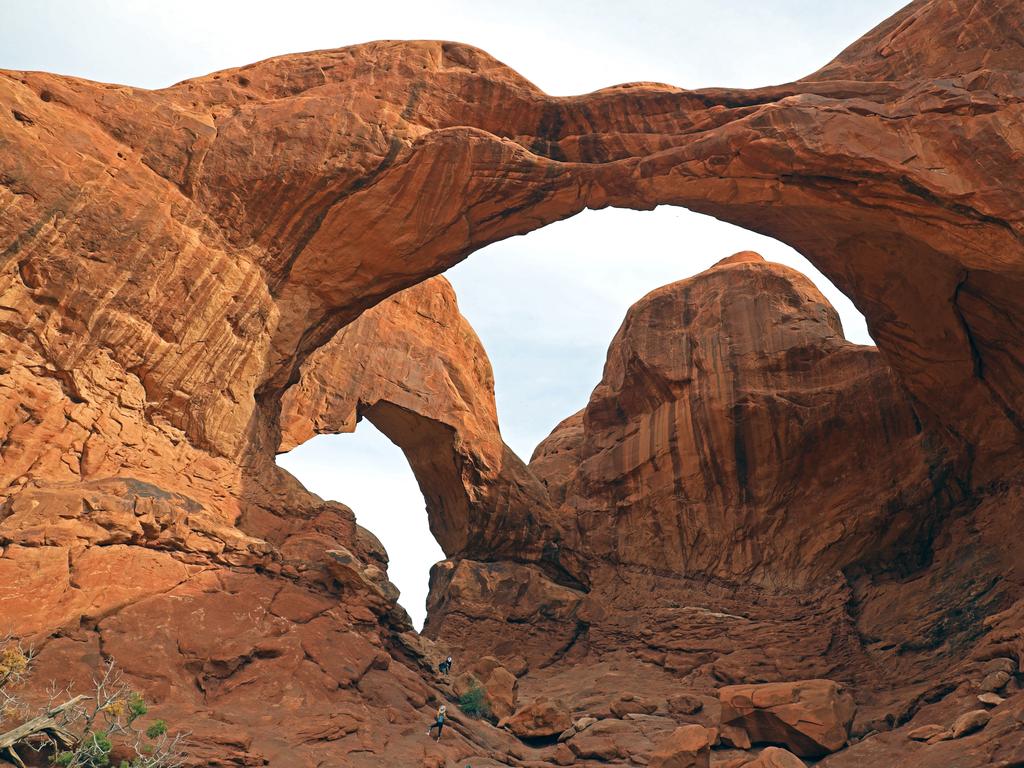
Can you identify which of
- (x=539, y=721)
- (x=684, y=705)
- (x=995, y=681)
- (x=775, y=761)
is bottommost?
(x=775, y=761)

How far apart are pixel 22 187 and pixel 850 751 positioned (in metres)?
20.7

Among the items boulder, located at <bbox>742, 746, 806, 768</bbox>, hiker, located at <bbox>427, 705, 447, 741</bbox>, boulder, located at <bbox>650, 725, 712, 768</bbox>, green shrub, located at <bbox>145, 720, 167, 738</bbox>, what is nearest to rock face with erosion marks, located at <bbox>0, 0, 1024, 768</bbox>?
hiker, located at <bbox>427, 705, 447, 741</bbox>

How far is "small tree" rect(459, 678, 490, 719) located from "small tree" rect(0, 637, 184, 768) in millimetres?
8708

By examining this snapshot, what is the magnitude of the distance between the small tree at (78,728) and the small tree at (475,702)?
8708 millimetres

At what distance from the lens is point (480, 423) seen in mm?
33906

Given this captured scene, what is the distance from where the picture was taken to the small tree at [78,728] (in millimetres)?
12242

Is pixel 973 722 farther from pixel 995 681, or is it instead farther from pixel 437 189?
pixel 437 189

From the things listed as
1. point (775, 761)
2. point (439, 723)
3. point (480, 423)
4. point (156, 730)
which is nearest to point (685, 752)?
point (775, 761)

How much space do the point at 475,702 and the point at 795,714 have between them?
7.45 metres

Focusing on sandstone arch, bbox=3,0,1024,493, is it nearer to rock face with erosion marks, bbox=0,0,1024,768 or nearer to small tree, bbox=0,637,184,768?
rock face with erosion marks, bbox=0,0,1024,768

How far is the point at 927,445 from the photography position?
93.1ft

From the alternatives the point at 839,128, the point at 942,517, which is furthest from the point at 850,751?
the point at 839,128

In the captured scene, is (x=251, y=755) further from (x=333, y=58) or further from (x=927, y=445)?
(x=927, y=445)

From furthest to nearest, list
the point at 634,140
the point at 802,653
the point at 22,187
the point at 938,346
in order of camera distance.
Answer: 1. the point at 802,653
2. the point at 938,346
3. the point at 634,140
4. the point at 22,187
